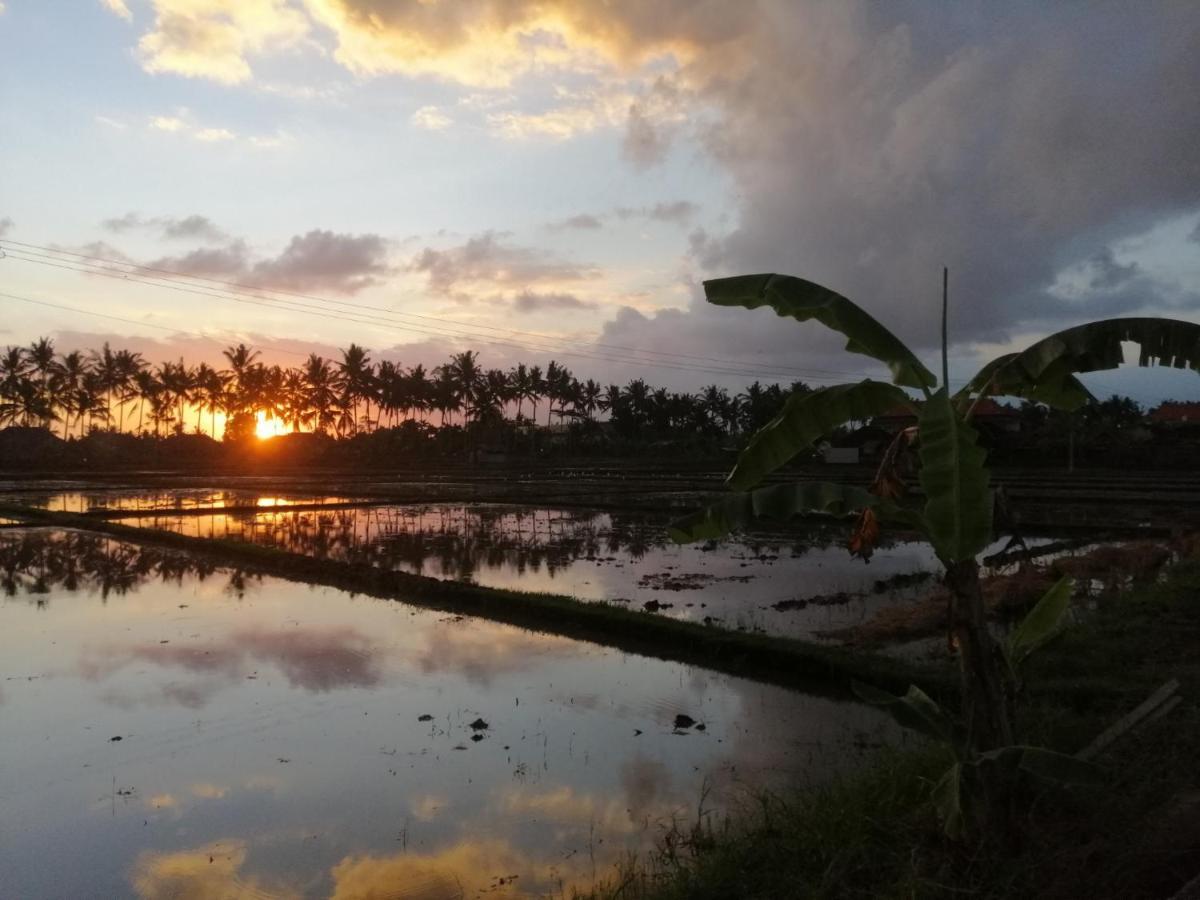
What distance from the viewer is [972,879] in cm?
348

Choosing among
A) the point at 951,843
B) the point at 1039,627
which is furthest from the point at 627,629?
the point at 951,843

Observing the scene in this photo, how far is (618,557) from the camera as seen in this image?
15.9 metres

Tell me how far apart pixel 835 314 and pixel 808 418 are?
0.58 m

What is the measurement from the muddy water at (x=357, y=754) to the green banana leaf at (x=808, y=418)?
2.25 meters

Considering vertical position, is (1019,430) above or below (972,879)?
above

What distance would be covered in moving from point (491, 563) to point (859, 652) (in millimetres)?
8219

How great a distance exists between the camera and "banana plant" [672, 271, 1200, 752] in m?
3.68

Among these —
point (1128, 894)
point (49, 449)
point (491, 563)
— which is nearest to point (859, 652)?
point (1128, 894)

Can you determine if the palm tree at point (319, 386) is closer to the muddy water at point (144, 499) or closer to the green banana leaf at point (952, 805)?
the muddy water at point (144, 499)

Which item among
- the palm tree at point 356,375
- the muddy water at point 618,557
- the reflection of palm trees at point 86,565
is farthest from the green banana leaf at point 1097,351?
the palm tree at point 356,375

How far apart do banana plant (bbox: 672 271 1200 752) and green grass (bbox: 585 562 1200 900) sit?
49 cm

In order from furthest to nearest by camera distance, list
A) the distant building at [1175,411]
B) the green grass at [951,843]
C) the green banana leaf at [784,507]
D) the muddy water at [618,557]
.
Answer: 1. the distant building at [1175,411]
2. the muddy water at [618,557]
3. the green banana leaf at [784,507]
4. the green grass at [951,843]

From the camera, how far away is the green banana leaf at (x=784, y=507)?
413cm

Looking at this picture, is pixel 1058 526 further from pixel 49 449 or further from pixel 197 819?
pixel 49 449
